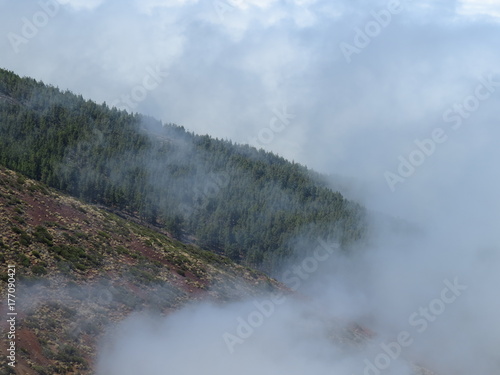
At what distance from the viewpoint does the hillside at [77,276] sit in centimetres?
2998

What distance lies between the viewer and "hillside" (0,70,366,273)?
10862 centimetres

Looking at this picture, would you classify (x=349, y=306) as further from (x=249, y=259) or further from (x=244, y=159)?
(x=244, y=159)

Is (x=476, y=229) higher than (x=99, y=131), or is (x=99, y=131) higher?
(x=476, y=229)

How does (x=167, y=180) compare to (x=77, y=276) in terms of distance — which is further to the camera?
(x=167, y=180)

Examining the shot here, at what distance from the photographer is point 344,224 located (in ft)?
421

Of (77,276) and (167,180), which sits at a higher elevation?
(167,180)

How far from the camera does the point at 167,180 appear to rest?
132500 mm

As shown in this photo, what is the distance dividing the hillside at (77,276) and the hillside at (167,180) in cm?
5300

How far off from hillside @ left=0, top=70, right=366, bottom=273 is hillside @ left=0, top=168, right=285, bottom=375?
53004 mm

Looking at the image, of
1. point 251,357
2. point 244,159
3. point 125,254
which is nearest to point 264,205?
point 244,159

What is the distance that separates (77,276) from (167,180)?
94693 millimetres

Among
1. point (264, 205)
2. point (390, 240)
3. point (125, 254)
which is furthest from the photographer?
point (390, 240)

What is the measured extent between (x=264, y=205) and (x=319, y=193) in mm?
28141

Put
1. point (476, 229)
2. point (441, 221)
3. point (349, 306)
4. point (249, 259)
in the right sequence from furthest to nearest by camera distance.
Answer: point (441, 221), point (476, 229), point (249, 259), point (349, 306)
